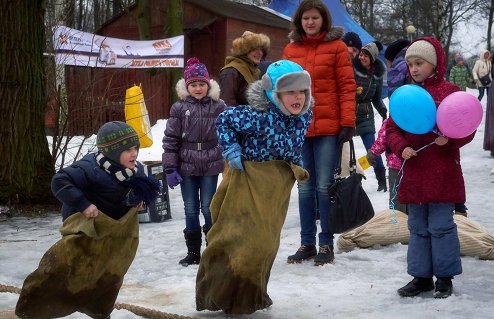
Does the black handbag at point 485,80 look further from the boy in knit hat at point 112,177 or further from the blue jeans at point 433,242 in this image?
the boy in knit hat at point 112,177

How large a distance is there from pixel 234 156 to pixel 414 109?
1.26m

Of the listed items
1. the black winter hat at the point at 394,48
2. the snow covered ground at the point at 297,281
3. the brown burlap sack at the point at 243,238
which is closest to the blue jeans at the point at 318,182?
the snow covered ground at the point at 297,281

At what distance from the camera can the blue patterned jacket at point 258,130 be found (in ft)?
14.2

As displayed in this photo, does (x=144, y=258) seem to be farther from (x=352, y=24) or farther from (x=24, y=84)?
(x=352, y=24)

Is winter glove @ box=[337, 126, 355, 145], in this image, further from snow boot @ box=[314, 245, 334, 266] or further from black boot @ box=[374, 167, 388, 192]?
black boot @ box=[374, 167, 388, 192]

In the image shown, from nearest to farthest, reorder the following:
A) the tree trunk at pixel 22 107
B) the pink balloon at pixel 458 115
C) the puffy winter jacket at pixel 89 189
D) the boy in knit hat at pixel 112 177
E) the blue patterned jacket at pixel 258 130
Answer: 1. the puffy winter jacket at pixel 89 189
2. the boy in knit hat at pixel 112 177
3. the blue patterned jacket at pixel 258 130
4. the pink balloon at pixel 458 115
5. the tree trunk at pixel 22 107

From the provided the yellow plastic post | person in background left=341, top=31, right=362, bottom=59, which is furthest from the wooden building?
person in background left=341, top=31, right=362, bottom=59

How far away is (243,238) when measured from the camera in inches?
161

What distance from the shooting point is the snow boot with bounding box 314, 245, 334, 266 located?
5637 millimetres

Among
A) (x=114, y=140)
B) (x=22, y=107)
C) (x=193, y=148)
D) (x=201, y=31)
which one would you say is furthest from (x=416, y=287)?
(x=201, y=31)

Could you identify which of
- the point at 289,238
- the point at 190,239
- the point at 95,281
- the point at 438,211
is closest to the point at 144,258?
the point at 190,239

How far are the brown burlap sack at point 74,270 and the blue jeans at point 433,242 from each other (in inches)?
81.0

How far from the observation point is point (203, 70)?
5.93m

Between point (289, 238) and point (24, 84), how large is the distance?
3778mm
